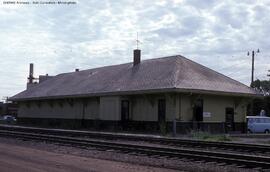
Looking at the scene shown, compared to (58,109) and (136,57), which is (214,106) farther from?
(58,109)

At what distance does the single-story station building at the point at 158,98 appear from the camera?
120ft

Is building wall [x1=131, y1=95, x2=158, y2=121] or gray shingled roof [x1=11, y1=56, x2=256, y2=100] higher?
gray shingled roof [x1=11, y1=56, x2=256, y2=100]

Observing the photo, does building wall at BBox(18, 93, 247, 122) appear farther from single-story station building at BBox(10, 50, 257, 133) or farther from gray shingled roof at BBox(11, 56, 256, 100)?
gray shingled roof at BBox(11, 56, 256, 100)

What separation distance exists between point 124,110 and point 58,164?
83.4 feet

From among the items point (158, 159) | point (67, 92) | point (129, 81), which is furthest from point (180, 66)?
point (158, 159)

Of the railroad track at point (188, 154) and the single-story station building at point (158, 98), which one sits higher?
the single-story station building at point (158, 98)

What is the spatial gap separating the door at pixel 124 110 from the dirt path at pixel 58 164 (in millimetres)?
21916

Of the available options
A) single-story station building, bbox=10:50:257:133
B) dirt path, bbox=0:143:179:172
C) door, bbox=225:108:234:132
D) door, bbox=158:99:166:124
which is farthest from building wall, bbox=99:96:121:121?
dirt path, bbox=0:143:179:172

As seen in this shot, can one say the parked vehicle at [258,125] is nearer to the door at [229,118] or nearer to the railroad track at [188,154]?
the door at [229,118]

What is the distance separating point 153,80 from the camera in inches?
1549

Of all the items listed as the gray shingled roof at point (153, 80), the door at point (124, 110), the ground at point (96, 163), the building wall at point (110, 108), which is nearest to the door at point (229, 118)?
the gray shingled roof at point (153, 80)

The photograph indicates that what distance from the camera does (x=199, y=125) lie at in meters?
37.2

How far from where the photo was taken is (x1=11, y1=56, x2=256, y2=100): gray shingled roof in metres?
37.1

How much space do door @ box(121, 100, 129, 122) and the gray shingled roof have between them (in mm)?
1146
